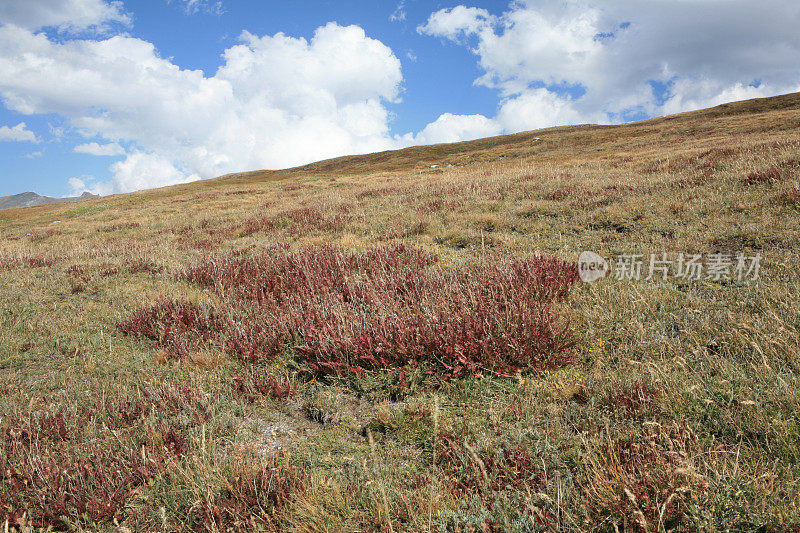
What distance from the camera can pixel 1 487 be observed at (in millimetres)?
2391

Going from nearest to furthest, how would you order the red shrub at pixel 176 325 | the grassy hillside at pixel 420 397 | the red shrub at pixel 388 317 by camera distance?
the grassy hillside at pixel 420 397 → the red shrub at pixel 388 317 → the red shrub at pixel 176 325

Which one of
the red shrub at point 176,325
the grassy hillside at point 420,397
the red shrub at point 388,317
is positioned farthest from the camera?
the red shrub at point 176,325

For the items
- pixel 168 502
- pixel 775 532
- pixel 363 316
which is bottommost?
pixel 168 502

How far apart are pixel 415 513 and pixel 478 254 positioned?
17.8 ft

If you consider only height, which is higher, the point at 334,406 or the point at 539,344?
the point at 539,344

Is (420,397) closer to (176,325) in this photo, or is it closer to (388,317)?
(388,317)

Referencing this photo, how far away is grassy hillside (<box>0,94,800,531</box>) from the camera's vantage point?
1.98 meters

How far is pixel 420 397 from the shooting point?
308 cm

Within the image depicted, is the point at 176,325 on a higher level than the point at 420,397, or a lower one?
higher

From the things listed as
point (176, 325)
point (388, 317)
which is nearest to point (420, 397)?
point (388, 317)

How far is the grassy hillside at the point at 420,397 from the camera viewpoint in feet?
6.49

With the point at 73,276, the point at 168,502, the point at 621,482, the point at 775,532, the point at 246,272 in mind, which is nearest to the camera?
the point at 775,532

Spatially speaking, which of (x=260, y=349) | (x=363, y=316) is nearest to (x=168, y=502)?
(x=260, y=349)

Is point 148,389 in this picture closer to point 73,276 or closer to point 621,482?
point 621,482
